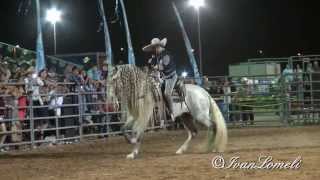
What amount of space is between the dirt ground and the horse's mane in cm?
106

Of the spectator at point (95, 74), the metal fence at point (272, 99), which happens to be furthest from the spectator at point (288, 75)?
the spectator at point (95, 74)

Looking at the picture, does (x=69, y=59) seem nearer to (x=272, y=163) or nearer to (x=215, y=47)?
(x=272, y=163)

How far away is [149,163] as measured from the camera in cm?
1035

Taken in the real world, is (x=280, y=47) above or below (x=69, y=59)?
above

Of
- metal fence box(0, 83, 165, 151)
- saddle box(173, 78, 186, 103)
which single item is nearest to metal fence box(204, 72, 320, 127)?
metal fence box(0, 83, 165, 151)

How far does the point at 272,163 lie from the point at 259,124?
543 inches

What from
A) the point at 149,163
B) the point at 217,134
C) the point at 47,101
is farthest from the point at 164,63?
the point at 47,101

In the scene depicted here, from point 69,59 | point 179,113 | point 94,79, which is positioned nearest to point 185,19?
point 69,59

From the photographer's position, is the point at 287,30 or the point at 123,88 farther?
the point at 287,30

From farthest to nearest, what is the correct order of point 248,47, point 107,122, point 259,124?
point 248,47, point 259,124, point 107,122

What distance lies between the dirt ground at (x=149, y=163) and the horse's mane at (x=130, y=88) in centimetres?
106

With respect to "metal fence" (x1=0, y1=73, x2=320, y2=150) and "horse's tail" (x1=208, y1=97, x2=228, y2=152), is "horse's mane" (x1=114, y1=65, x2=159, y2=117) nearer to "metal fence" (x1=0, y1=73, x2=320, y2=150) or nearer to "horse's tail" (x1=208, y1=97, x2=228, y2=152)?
"metal fence" (x1=0, y1=73, x2=320, y2=150)

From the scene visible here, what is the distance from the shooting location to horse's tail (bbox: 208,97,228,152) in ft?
40.0

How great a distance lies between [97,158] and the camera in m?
11.8
